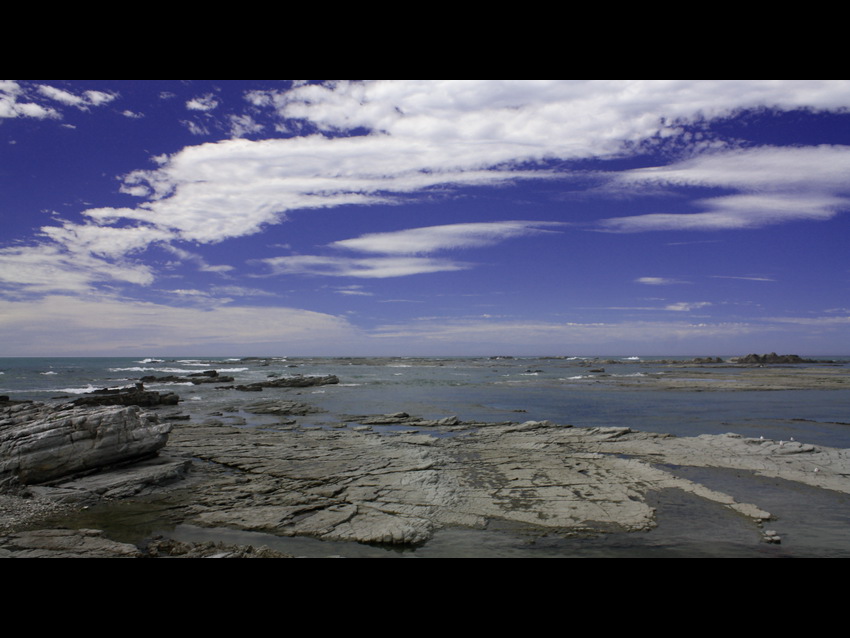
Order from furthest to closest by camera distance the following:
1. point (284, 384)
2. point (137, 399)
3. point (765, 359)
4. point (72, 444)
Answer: point (765, 359)
point (284, 384)
point (137, 399)
point (72, 444)

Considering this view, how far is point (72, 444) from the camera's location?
12.3 meters

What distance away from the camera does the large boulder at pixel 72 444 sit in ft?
38.2

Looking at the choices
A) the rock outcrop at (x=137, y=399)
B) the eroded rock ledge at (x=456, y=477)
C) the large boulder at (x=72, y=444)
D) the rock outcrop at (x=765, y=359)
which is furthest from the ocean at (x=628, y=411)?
the rock outcrop at (x=765, y=359)

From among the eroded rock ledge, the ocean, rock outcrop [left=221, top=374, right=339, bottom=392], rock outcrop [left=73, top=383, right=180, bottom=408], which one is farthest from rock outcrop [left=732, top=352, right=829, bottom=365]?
rock outcrop [left=73, top=383, right=180, bottom=408]

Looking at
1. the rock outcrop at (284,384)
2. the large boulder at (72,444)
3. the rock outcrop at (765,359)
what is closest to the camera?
the large boulder at (72,444)

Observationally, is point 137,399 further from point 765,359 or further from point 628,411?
point 765,359

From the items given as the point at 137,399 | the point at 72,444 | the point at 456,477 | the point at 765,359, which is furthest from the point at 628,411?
the point at 765,359

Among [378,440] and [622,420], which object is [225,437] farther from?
[622,420]

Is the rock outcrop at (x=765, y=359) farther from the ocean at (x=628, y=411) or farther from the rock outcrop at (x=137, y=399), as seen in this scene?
the rock outcrop at (x=137, y=399)

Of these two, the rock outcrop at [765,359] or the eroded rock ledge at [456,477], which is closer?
the eroded rock ledge at [456,477]

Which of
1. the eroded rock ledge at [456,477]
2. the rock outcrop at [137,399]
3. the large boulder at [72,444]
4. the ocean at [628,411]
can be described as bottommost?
the ocean at [628,411]

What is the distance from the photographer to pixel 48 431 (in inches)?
485

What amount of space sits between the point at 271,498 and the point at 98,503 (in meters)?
3.83
